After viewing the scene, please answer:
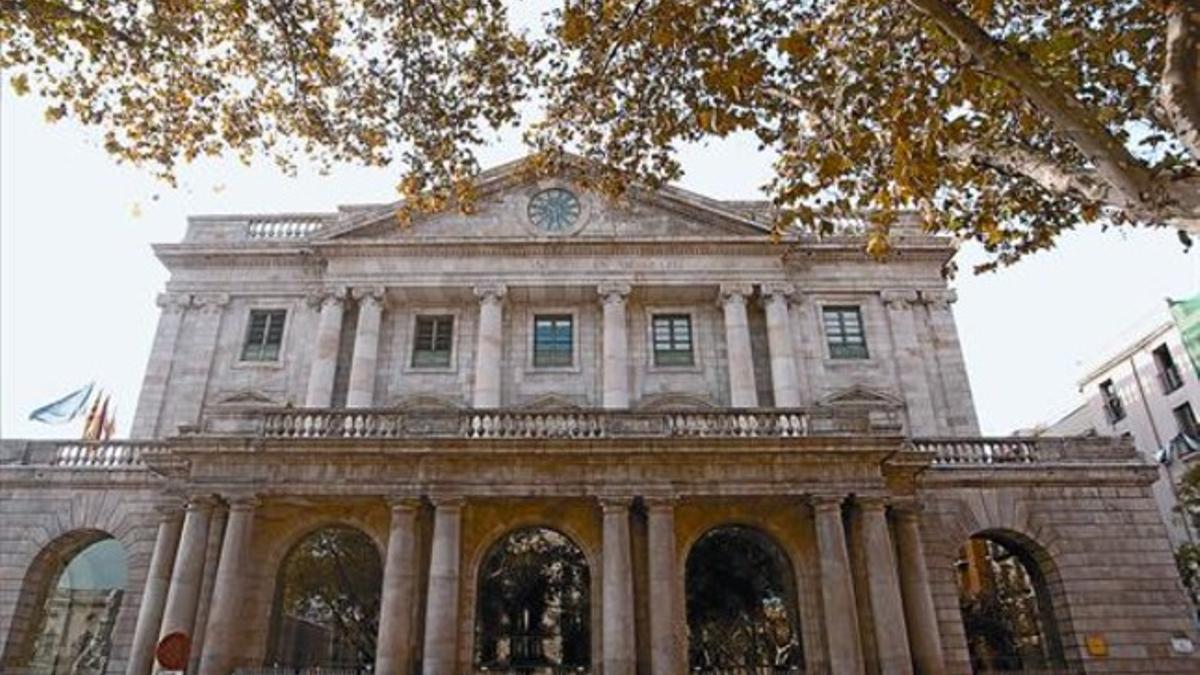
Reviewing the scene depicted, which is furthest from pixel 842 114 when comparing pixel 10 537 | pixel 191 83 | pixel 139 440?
pixel 10 537

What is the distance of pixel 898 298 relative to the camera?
82.2 feet

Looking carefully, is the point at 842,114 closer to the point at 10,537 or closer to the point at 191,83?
the point at 191,83

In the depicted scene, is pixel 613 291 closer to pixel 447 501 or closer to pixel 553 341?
pixel 553 341

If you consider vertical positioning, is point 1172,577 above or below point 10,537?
below

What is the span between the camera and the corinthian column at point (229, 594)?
1558 cm

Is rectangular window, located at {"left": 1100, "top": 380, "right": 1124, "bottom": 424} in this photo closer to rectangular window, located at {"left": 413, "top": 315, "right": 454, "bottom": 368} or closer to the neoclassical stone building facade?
the neoclassical stone building facade

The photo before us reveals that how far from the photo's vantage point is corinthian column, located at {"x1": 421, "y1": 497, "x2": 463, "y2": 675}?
15.6 m

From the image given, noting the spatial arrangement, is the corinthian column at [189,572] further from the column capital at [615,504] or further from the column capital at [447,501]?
the column capital at [615,504]

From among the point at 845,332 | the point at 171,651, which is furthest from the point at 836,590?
the point at 171,651

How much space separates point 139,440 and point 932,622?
19.4 meters

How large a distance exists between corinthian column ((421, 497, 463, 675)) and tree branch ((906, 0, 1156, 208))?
1246 cm

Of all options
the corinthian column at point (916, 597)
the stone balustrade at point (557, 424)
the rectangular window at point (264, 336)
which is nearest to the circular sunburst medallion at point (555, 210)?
the rectangular window at point (264, 336)

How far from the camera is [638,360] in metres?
24.4

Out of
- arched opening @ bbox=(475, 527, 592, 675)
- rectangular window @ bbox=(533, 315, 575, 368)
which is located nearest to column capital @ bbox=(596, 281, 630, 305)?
rectangular window @ bbox=(533, 315, 575, 368)
